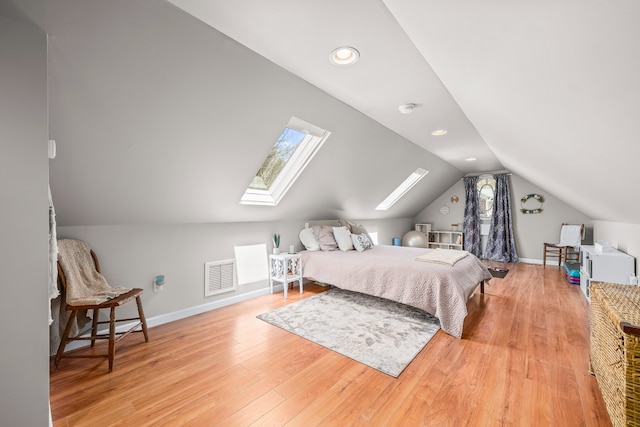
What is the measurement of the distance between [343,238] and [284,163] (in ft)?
4.88

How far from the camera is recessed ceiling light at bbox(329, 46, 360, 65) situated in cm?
170

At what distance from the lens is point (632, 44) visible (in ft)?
2.13

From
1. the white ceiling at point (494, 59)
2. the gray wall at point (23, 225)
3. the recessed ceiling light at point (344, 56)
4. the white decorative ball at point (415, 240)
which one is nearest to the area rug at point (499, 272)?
the white decorative ball at point (415, 240)

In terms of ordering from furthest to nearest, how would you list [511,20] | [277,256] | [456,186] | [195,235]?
[456,186]
[277,256]
[195,235]
[511,20]

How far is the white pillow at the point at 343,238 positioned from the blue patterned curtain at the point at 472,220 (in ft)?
13.0

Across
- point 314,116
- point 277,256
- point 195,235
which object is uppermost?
point 314,116

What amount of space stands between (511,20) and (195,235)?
3.16 metres

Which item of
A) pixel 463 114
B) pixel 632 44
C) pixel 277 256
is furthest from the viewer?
pixel 277 256

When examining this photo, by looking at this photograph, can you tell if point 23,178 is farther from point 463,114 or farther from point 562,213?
point 562,213

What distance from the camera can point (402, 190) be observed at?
18.5 ft

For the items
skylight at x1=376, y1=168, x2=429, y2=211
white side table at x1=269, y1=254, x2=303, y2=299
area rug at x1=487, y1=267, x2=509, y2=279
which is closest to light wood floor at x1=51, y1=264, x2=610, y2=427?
white side table at x1=269, y1=254, x2=303, y2=299

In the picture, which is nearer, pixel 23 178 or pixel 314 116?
pixel 23 178

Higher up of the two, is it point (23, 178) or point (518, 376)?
point (23, 178)

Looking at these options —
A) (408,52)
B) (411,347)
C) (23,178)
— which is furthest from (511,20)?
(411,347)
